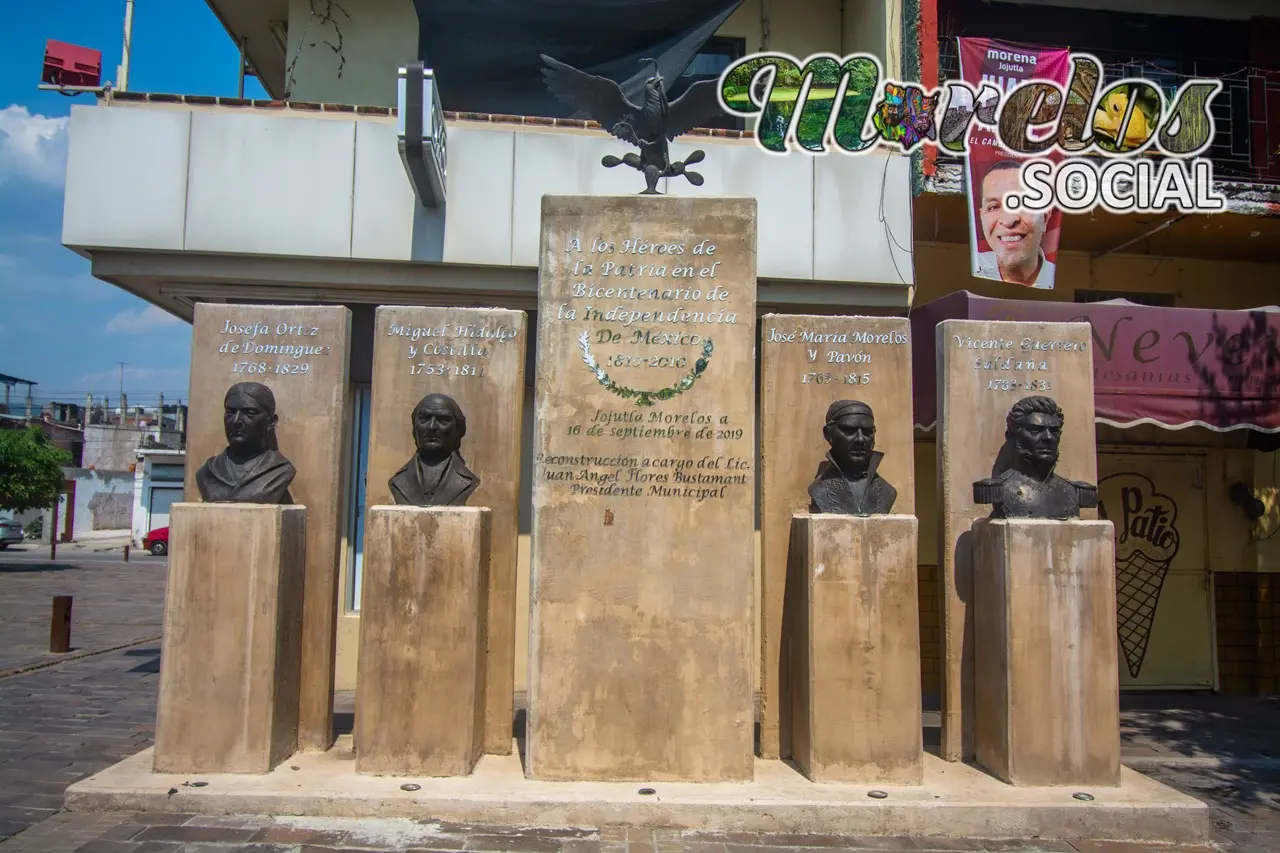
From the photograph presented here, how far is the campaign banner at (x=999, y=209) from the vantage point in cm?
949

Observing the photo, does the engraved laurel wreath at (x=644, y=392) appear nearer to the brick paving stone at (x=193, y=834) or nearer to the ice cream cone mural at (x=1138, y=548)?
the brick paving stone at (x=193, y=834)

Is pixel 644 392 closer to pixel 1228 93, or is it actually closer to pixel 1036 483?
pixel 1036 483

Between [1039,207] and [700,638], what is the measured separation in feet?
20.8

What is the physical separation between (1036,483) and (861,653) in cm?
162

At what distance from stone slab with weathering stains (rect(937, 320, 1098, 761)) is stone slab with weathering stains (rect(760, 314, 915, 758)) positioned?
0.27 meters

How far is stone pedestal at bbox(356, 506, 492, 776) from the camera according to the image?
5699mm

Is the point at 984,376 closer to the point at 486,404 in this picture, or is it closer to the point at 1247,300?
the point at 486,404

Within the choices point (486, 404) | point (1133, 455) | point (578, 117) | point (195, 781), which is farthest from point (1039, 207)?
point (195, 781)

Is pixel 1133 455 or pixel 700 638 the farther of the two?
pixel 1133 455

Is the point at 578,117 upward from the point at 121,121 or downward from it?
upward

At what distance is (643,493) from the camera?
233 inches

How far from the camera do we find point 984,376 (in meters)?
6.68
